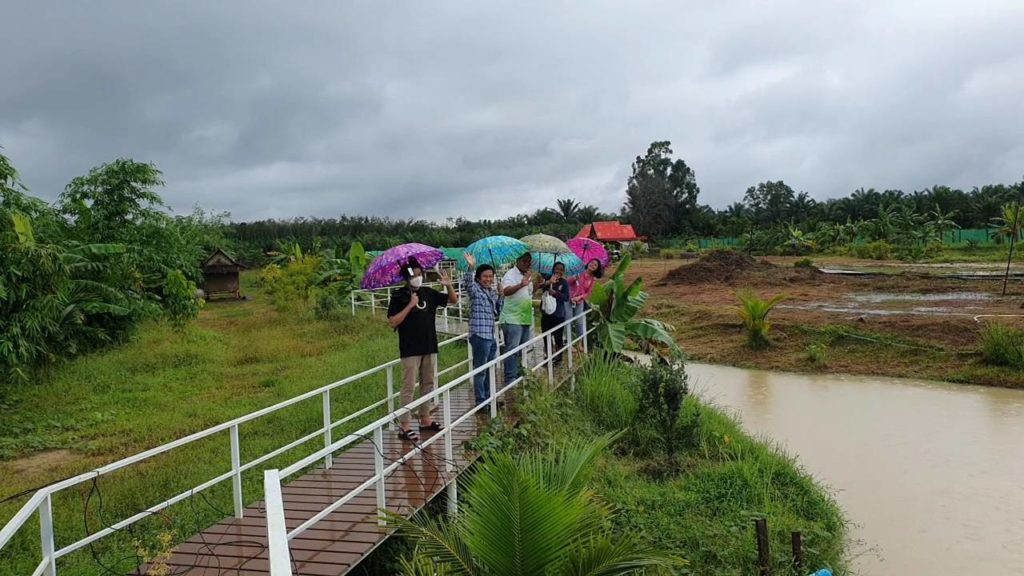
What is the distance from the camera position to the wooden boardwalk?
3977 millimetres

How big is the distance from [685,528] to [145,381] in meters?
9.23

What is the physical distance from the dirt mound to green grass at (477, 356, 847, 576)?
23.5m

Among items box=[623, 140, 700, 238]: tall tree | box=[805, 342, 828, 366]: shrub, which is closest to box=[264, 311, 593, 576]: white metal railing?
box=[805, 342, 828, 366]: shrub

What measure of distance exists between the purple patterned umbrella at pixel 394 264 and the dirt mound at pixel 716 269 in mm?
25482

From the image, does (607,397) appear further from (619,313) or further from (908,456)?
(908,456)

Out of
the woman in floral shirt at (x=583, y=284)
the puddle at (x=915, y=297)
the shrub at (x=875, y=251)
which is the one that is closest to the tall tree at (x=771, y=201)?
the shrub at (x=875, y=251)

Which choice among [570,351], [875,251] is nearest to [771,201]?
[875,251]

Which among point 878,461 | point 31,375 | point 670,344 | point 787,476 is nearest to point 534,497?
point 787,476

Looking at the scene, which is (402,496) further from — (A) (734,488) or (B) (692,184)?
(B) (692,184)

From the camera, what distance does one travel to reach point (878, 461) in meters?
8.70

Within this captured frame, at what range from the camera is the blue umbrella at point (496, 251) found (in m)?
7.49

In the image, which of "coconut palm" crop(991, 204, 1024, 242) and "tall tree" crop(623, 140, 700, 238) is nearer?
"coconut palm" crop(991, 204, 1024, 242)

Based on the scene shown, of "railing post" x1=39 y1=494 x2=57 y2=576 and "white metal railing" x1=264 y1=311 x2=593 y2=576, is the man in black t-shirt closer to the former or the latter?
"white metal railing" x1=264 y1=311 x2=593 y2=576

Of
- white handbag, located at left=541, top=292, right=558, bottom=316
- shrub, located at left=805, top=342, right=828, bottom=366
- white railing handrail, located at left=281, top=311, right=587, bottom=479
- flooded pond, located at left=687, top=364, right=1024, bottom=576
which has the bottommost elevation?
flooded pond, located at left=687, top=364, right=1024, bottom=576
